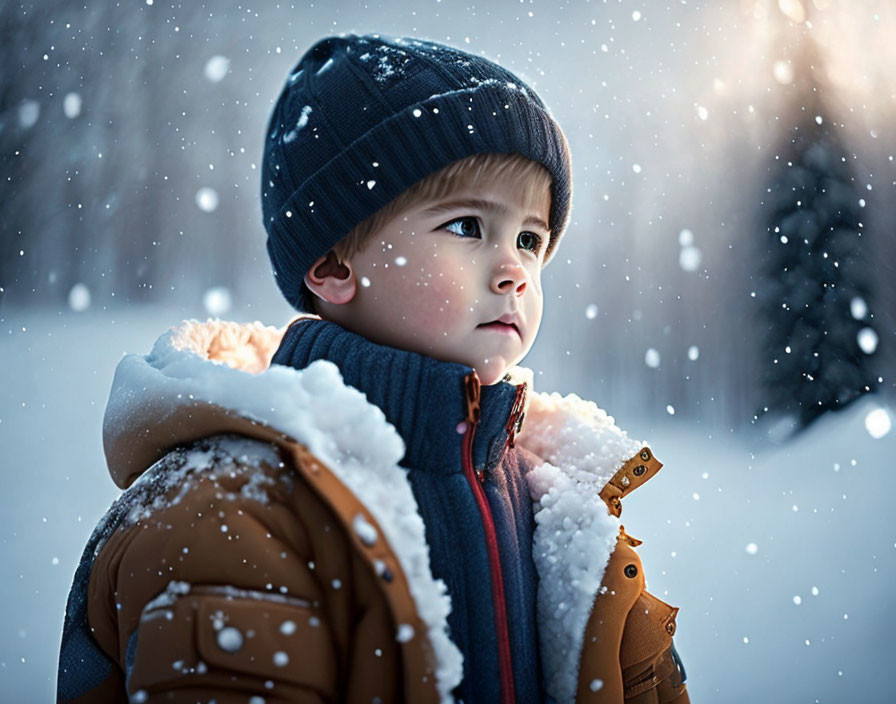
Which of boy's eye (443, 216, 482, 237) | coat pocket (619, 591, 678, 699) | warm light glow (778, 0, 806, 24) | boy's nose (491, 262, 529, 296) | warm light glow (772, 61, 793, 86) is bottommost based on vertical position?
coat pocket (619, 591, 678, 699)

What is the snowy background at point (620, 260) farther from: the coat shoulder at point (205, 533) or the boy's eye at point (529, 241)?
the boy's eye at point (529, 241)

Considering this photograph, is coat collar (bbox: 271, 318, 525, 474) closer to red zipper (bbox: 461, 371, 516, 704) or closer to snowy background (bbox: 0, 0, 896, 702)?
red zipper (bbox: 461, 371, 516, 704)

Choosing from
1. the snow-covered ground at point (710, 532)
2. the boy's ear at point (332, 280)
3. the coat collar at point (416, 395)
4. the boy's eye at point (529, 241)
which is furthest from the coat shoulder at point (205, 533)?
the snow-covered ground at point (710, 532)

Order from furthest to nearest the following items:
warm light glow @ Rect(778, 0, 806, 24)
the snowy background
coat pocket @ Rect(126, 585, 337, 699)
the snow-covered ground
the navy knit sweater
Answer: warm light glow @ Rect(778, 0, 806, 24)
the snowy background
the snow-covered ground
the navy knit sweater
coat pocket @ Rect(126, 585, 337, 699)

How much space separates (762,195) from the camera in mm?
2174

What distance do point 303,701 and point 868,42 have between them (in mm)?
2183

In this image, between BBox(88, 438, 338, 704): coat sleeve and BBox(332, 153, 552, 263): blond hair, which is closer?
BBox(88, 438, 338, 704): coat sleeve

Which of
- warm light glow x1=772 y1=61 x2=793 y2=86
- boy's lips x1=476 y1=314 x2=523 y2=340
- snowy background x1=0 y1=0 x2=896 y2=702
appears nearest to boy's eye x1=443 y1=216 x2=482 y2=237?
boy's lips x1=476 y1=314 x2=523 y2=340

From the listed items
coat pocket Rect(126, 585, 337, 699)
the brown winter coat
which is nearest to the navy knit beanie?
the brown winter coat

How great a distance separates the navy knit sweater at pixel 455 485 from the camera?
2.48 ft

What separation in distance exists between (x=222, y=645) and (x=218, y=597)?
4cm

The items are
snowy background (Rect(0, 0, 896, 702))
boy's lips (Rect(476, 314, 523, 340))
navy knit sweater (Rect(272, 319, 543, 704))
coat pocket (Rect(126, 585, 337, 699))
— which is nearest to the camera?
coat pocket (Rect(126, 585, 337, 699))

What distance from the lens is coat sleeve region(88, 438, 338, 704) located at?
60 cm

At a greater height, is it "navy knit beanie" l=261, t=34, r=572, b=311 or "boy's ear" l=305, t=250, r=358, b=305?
"navy knit beanie" l=261, t=34, r=572, b=311
